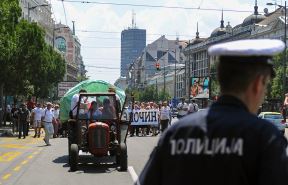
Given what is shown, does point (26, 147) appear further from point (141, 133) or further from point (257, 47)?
point (257, 47)

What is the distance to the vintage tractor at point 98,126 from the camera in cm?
1594

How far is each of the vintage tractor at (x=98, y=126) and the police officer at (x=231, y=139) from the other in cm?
1286

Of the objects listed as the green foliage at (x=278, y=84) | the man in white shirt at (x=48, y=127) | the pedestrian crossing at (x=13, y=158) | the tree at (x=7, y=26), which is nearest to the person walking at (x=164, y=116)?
the man in white shirt at (x=48, y=127)

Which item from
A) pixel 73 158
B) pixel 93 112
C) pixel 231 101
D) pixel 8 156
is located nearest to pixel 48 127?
pixel 8 156

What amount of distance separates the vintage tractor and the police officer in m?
12.9

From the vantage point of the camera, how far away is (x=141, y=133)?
36625 millimetres

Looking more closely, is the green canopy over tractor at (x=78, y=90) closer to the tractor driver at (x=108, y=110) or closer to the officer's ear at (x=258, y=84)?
the tractor driver at (x=108, y=110)

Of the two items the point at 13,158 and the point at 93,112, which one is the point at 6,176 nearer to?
the point at 93,112

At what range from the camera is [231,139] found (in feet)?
8.94

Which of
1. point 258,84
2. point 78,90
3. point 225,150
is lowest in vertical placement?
point 225,150

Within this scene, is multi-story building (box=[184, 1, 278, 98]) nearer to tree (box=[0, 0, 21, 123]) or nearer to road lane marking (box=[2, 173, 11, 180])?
tree (box=[0, 0, 21, 123])

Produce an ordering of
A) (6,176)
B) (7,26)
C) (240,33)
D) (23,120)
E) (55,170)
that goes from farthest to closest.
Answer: (240,33)
(7,26)
(23,120)
(55,170)
(6,176)

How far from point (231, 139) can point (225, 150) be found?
52 millimetres

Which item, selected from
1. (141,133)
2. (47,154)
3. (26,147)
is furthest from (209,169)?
(141,133)
